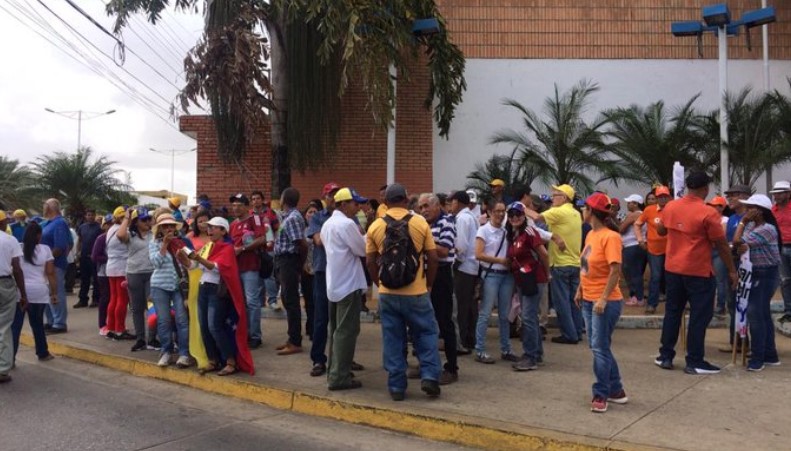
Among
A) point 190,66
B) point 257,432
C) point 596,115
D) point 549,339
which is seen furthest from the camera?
point 596,115

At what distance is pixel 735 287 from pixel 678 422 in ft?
6.94

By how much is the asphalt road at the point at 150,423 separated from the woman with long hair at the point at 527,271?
1975mm

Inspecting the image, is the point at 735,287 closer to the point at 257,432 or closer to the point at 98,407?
the point at 257,432

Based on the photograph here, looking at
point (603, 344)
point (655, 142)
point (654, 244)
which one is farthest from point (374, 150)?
point (603, 344)

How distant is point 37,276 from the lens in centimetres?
813

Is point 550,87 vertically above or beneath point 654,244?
above

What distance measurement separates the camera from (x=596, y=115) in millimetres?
14438

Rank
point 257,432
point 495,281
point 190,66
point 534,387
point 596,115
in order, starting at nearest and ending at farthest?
point 257,432 < point 534,387 < point 495,281 < point 190,66 < point 596,115

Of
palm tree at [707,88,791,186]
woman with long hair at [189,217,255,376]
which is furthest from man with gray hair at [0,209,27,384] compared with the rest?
palm tree at [707,88,791,186]

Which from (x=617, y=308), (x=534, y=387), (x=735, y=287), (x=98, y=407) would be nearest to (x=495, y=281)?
(x=534, y=387)

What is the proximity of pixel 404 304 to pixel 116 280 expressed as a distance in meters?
5.26

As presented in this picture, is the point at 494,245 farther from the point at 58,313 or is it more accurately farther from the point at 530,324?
the point at 58,313

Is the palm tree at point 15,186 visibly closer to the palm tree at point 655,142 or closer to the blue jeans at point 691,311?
the palm tree at point 655,142

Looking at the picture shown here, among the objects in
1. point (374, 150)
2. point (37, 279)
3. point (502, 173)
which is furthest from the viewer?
point (374, 150)
